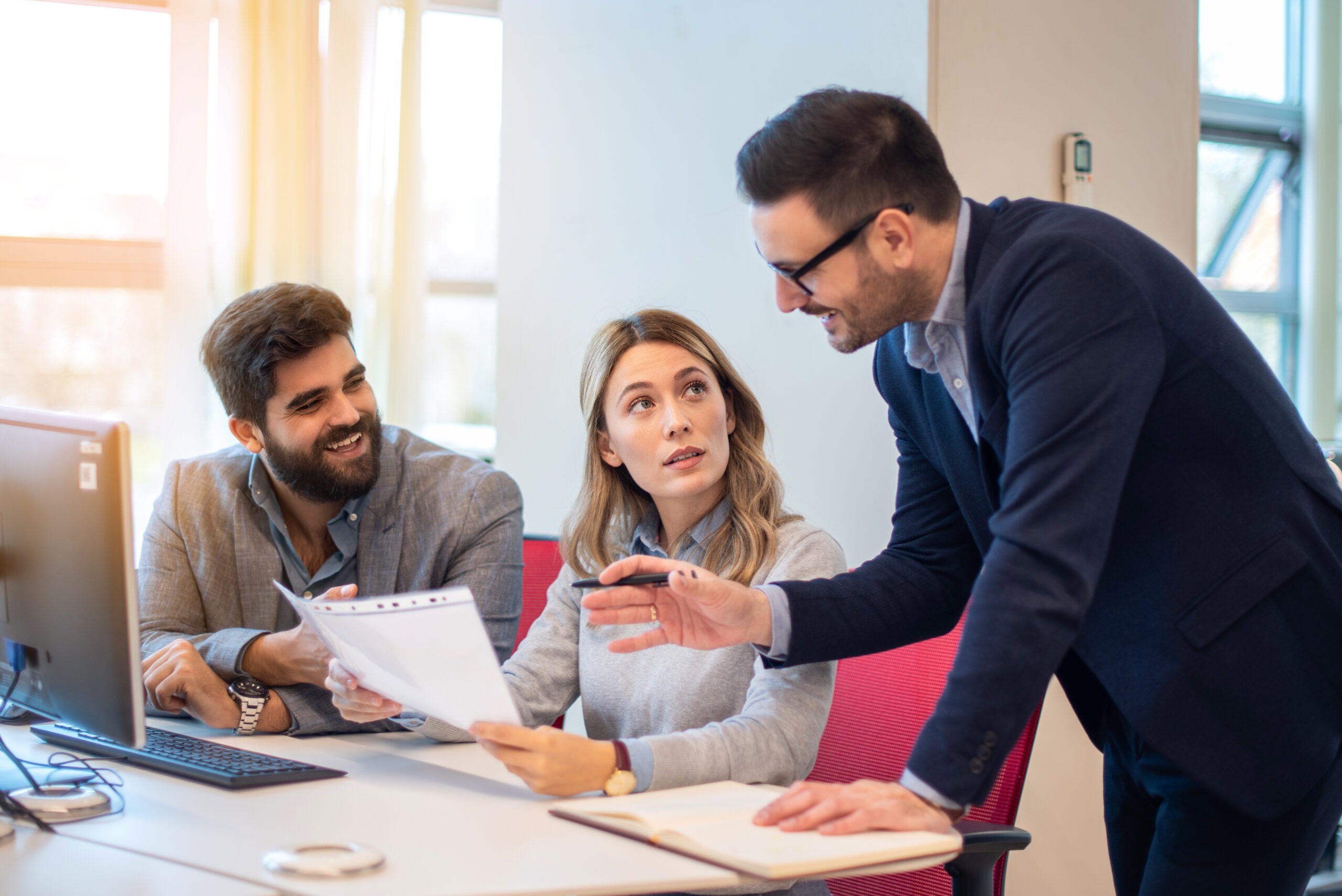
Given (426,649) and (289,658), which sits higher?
(426,649)

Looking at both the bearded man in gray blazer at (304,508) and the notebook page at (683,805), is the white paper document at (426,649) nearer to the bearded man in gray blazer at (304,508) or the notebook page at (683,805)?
the notebook page at (683,805)

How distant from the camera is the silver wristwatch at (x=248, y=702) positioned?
1556 millimetres

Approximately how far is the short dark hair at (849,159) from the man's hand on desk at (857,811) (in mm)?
601

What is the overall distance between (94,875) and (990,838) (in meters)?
0.96

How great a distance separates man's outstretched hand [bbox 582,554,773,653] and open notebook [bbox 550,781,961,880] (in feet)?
0.65

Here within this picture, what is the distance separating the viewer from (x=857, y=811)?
3.29ft

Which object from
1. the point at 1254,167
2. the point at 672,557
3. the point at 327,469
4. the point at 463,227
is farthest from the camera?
the point at 1254,167

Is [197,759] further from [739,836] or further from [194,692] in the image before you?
[739,836]

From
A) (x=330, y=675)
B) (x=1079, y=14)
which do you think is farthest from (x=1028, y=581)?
(x=1079, y=14)

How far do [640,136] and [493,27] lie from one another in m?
1.09

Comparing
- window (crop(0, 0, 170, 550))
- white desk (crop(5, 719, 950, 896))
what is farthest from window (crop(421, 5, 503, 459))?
white desk (crop(5, 719, 950, 896))

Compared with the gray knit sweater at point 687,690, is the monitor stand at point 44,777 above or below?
below

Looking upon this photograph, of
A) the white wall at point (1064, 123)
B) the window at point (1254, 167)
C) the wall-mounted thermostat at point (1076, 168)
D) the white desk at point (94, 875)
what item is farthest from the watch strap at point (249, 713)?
the window at point (1254, 167)

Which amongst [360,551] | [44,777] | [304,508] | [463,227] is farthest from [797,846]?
[463,227]
